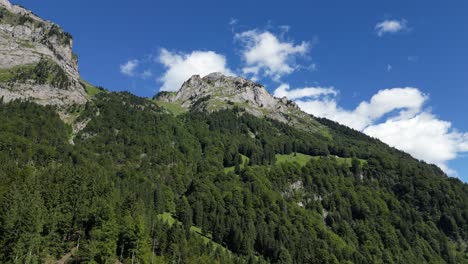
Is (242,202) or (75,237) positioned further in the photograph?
(242,202)

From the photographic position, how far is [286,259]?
529ft

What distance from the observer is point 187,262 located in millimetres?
111062

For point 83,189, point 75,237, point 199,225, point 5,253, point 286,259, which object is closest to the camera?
point 5,253

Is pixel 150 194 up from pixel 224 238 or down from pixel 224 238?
up

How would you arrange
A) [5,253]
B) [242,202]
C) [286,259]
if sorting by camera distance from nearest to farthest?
[5,253] → [286,259] → [242,202]

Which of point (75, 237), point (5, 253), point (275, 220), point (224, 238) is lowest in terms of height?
point (5, 253)

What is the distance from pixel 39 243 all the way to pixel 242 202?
121 meters

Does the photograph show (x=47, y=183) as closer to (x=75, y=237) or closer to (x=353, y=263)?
(x=75, y=237)

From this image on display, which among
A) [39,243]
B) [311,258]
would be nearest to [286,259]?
Answer: [311,258]

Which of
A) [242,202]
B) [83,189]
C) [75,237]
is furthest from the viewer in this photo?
[242,202]

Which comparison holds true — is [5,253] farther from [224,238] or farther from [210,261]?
[224,238]

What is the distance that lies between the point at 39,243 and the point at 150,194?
84.5 meters

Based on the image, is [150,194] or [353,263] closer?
[150,194]

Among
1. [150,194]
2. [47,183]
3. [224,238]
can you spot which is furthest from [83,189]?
[224,238]
